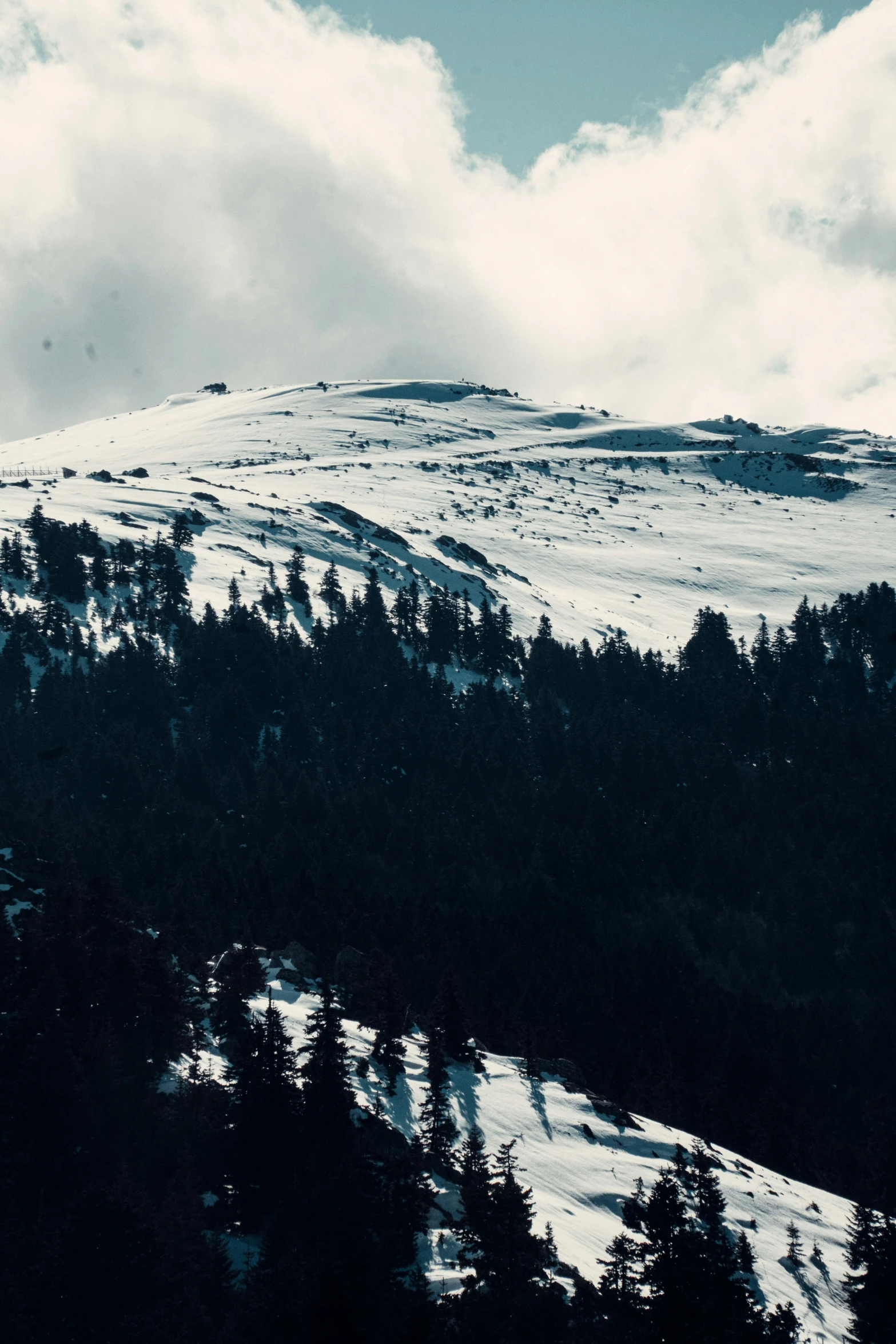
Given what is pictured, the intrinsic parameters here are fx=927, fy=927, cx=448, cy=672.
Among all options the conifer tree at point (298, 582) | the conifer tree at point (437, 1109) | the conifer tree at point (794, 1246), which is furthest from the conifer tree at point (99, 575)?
the conifer tree at point (794, 1246)

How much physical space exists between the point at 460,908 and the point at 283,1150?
45.0 meters

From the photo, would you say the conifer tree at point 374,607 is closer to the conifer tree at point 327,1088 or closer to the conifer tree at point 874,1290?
the conifer tree at point 327,1088

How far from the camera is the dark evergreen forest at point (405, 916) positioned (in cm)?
2772

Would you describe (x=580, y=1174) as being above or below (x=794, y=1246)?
above

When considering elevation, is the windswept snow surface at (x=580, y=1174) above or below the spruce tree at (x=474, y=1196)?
below

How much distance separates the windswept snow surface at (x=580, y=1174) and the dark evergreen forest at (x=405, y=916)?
1.85 metres

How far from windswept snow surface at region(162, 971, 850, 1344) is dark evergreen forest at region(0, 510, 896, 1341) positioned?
1.85m

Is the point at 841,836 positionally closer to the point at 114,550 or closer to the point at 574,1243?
the point at 574,1243

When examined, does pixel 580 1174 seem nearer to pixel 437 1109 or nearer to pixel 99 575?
pixel 437 1109

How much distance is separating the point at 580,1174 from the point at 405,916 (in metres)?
35.1

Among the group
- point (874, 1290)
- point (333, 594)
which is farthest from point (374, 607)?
point (874, 1290)

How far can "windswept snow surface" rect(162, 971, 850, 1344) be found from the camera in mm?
35938

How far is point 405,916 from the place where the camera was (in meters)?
75.4

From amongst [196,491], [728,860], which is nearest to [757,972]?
[728,860]
